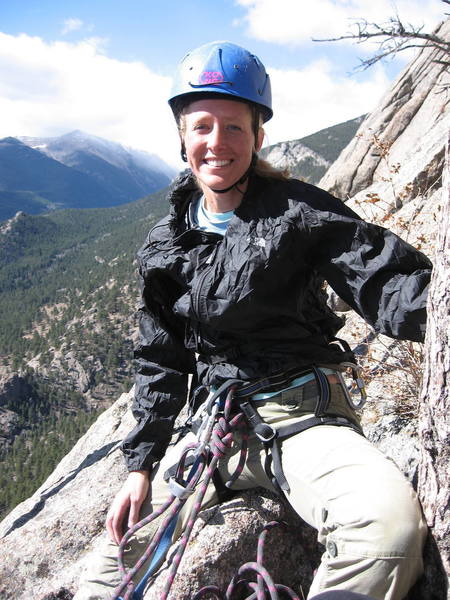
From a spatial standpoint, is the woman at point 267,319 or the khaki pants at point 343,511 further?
the woman at point 267,319

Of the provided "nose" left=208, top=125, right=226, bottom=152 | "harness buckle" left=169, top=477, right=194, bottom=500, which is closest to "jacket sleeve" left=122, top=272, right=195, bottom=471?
"harness buckle" left=169, top=477, right=194, bottom=500

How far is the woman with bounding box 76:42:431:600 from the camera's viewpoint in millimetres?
1920

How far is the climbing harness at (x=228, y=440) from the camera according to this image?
246 centimetres

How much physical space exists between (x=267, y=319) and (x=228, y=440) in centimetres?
72

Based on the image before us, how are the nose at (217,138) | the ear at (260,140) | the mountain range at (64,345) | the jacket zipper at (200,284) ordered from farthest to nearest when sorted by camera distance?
Result: 1. the mountain range at (64,345)
2. the ear at (260,140)
3. the nose at (217,138)
4. the jacket zipper at (200,284)

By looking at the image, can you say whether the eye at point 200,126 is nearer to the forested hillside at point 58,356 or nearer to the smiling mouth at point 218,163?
the smiling mouth at point 218,163

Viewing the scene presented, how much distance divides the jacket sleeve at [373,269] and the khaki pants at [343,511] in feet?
2.01

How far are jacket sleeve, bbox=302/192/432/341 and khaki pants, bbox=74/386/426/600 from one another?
0.61 m

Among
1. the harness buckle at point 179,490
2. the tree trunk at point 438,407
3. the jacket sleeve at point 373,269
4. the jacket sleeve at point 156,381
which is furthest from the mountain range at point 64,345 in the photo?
the tree trunk at point 438,407

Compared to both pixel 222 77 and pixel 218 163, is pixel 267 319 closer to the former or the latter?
pixel 218 163

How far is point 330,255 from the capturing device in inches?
94.1

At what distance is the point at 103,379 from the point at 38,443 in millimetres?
25233

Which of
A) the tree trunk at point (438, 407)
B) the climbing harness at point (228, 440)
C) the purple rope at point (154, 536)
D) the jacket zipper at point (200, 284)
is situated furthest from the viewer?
the jacket zipper at point (200, 284)

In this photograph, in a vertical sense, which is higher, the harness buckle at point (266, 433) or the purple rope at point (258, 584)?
the harness buckle at point (266, 433)
